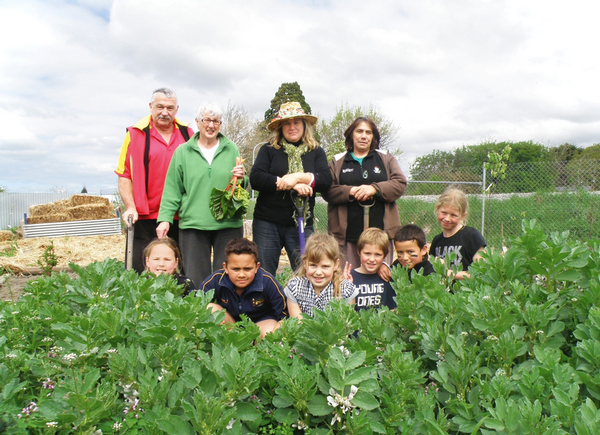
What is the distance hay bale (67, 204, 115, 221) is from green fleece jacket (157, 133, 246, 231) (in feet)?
41.5

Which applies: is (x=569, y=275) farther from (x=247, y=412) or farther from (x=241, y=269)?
(x=241, y=269)

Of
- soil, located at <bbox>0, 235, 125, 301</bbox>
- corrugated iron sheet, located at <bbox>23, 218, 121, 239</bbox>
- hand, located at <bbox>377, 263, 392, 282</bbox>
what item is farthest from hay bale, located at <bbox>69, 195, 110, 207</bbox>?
hand, located at <bbox>377, 263, 392, 282</bbox>

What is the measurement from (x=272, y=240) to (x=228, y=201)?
2.04 ft

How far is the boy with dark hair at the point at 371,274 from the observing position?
3.78 m

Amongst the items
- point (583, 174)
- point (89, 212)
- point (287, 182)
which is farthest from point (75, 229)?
point (583, 174)

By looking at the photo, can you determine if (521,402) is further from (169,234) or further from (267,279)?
(169,234)

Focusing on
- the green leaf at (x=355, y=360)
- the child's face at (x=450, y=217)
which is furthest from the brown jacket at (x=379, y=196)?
the green leaf at (x=355, y=360)

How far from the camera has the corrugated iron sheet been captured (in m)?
14.6

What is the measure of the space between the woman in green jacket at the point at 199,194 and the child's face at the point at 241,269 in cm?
96

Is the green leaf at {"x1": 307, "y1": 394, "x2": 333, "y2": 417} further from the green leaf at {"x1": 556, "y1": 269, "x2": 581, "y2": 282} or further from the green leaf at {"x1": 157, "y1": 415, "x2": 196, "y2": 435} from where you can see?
the green leaf at {"x1": 556, "y1": 269, "x2": 581, "y2": 282}

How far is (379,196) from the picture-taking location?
4516 millimetres

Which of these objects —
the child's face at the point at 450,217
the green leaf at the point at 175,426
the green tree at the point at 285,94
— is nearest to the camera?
the green leaf at the point at 175,426

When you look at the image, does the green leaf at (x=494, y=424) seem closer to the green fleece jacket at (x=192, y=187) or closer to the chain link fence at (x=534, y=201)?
the green fleece jacket at (x=192, y=187)

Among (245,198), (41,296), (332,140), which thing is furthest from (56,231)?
(332,140)
